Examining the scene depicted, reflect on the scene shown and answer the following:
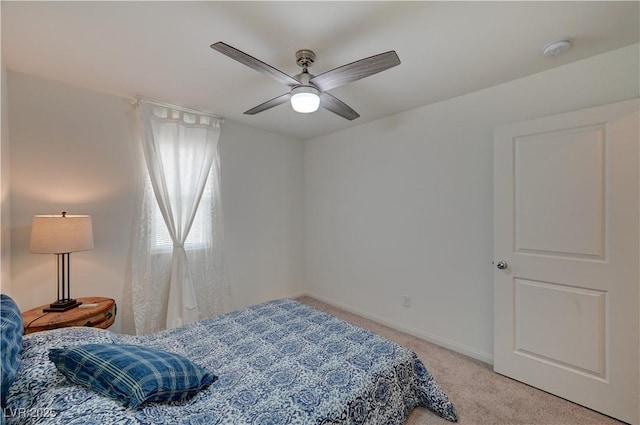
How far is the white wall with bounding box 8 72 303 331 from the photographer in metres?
2.16

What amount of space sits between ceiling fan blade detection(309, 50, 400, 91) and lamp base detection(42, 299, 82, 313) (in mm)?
2451

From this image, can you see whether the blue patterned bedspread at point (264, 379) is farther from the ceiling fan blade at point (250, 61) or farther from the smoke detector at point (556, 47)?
the smoke detector at point (556, 47)

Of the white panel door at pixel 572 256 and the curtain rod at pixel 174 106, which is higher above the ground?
the curtain rod at pixel 174 106

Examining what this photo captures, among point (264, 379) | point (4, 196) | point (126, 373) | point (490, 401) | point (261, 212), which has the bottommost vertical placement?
point (490, 401)

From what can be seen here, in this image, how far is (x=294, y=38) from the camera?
5.56ft

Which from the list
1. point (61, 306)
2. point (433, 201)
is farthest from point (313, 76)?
point (61, 306)

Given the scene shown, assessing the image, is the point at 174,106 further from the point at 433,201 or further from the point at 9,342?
the point at 433,201

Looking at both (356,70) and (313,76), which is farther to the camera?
(313,76)

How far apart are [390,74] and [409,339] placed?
2549 mm

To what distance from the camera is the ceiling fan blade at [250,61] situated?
1.35 meters

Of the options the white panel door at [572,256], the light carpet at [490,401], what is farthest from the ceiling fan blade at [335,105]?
the light carpet at [490,401]

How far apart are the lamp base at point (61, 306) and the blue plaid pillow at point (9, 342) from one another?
782 millimetres

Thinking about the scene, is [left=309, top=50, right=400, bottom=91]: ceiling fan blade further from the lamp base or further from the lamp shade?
the lamp base

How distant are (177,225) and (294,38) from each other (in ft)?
7.10
